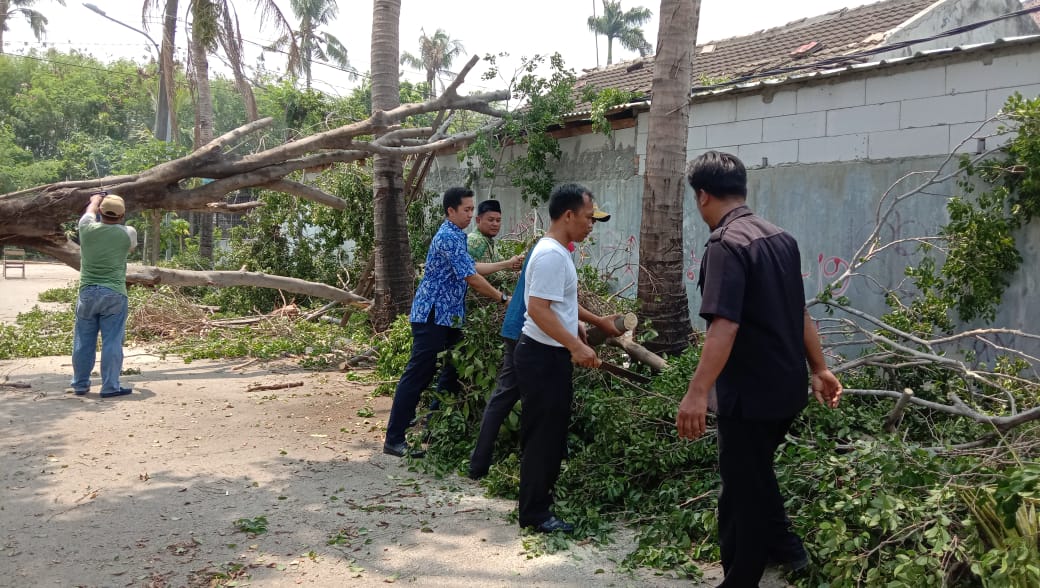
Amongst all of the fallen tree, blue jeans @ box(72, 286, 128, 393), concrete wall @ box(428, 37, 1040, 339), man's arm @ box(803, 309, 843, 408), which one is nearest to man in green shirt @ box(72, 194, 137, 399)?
blue jeans @ box(72, 286, 128, 393)

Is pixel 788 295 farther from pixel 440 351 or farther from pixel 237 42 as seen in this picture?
pixel 237 42

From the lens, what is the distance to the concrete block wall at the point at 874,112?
22.3 feet

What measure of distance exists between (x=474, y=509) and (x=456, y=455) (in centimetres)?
98

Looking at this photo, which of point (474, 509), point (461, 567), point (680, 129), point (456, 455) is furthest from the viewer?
point (680, 129)

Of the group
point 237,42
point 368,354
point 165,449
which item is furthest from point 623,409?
point 237,42

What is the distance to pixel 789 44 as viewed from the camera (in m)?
13.7

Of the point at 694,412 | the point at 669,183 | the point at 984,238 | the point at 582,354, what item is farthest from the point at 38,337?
the point at 984,238

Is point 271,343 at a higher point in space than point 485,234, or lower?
lower

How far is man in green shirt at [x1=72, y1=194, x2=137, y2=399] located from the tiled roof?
265 inches

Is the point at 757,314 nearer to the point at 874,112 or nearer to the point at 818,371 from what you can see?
the point at 818,371

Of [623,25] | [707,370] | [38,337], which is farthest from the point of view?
[623,25]

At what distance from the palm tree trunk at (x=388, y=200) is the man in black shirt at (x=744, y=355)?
6.43 metres

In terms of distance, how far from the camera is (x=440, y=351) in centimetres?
579

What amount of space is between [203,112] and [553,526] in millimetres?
19841
